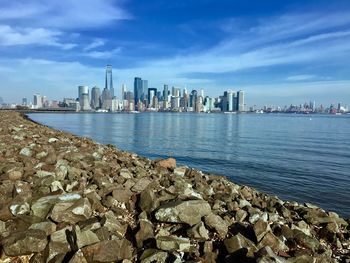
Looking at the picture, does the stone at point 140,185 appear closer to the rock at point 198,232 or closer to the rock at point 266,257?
the rock at point 198,232

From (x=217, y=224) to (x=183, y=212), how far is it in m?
0.83

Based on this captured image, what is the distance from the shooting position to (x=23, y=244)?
7410 mm

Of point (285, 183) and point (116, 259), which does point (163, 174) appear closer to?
point (116, 259)

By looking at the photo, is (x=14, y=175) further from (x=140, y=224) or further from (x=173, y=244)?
(x=173, y=244)

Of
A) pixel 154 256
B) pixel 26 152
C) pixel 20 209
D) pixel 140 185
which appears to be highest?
pixel 26 152

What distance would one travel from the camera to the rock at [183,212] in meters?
8.66

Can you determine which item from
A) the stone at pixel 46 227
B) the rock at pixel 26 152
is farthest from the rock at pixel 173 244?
the rock at pixel 26 152

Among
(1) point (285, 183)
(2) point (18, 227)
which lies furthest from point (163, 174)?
(1) point (285, 183)

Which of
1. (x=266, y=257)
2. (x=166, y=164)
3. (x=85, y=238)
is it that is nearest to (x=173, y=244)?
(x=85, y=238)

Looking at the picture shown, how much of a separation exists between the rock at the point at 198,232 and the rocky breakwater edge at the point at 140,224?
2 centimetres

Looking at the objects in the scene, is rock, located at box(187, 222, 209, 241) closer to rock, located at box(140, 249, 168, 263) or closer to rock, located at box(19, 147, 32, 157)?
rock, located at box(140, 249, 168, 263)

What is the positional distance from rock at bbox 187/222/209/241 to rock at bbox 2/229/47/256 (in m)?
3.06

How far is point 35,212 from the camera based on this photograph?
8.91m

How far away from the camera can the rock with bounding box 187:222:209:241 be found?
809cm
